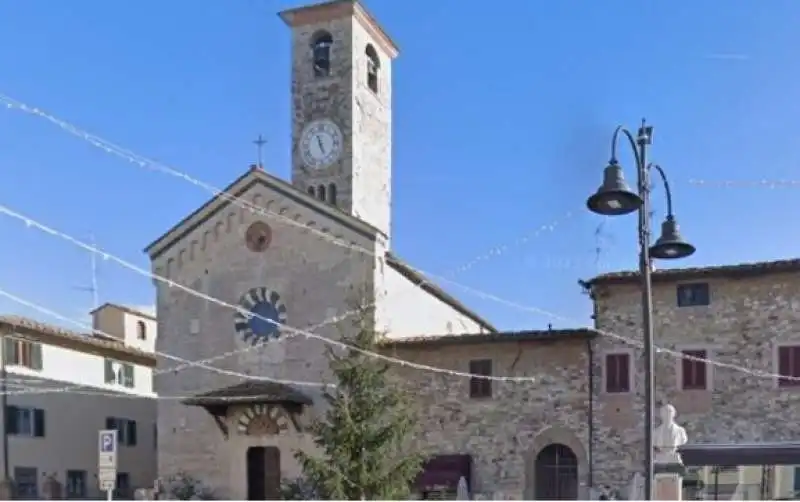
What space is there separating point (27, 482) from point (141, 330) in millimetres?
11485

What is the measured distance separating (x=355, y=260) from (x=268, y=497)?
7177mm

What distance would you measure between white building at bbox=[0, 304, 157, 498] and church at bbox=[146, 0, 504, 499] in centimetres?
444

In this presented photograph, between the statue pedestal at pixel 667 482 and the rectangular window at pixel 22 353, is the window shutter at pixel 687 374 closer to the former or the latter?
the statue pedestal at pixel 667 482

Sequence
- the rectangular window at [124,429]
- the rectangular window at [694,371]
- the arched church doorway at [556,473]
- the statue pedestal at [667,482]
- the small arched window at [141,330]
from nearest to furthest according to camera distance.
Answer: the statue pedestal at [667,482] → the rectangular window at [694,371] → the arched church doorway at [556,473] → the rectangular window at [124,429] → the small arched window at [141,330]

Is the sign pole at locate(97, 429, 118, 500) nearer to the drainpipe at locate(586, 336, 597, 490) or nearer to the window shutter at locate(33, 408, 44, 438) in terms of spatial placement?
the drainpipe at locate(586, 336, 597, 490)

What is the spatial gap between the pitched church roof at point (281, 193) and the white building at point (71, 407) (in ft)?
16.1

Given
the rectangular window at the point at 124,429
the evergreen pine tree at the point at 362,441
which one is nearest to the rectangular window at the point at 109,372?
the rectangular window at the point at 124,429

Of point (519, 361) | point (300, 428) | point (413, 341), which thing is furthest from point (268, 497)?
point (519, 361)

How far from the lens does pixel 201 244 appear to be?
31.8 metres

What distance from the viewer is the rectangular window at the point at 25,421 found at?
105 feet

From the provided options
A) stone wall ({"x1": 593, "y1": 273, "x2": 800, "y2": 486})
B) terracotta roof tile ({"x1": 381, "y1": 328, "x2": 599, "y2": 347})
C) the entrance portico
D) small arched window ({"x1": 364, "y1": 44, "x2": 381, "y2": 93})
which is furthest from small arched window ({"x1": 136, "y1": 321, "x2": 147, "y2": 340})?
stone wall ({"x1": 593, "y1": 273, "x2": 800, "y2": 486})

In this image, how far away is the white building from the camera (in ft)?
106

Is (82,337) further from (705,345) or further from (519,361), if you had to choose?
(705,345)

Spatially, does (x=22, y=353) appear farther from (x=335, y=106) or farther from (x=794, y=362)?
(x=794, y=362)
